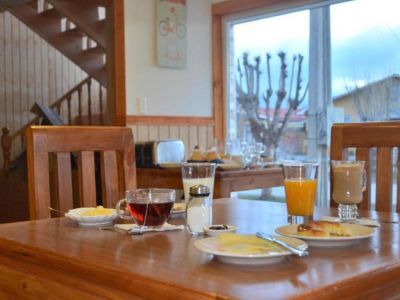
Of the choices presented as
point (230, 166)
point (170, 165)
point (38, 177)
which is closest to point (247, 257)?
point (38, 177)

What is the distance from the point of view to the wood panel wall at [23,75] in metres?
7.09

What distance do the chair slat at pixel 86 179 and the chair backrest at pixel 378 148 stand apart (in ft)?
2.87

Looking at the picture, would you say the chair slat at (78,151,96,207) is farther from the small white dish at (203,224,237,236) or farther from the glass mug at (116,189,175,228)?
the small white dish at (203,224,237,236)

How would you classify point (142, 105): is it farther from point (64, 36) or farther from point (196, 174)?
point (196, 174)

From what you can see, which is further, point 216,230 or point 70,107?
point 70,107

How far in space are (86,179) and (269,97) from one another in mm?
2605

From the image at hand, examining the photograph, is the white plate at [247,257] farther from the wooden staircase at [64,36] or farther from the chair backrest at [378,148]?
the wooden staircase at [64,36]

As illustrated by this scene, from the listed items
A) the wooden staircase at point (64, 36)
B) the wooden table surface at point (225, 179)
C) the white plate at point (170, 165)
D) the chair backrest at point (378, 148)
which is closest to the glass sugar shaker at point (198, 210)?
the chair backrest at point (378, 148)

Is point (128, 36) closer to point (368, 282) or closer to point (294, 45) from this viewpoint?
point (294, 45)

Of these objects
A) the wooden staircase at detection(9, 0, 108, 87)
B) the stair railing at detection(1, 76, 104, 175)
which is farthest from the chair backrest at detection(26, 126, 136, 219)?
the stair railing at detection(1, 76, 104, 175)

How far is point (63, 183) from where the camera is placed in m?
1.77

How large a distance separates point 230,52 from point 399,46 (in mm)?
1414

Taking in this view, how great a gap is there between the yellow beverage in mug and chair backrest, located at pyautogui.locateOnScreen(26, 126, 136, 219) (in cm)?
76

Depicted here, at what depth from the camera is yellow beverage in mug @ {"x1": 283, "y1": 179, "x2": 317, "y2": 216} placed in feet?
4.41
